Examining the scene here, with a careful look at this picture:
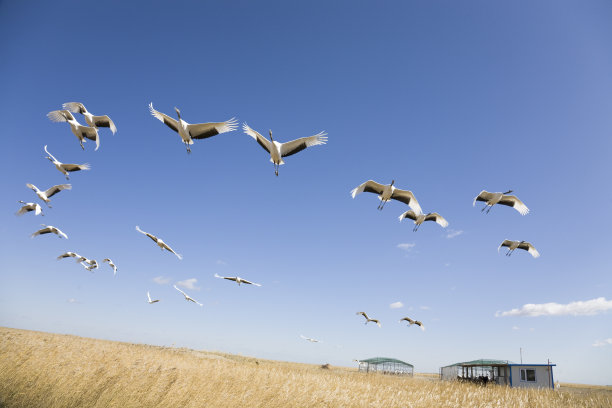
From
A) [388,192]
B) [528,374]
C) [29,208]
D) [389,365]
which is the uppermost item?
[388,192]

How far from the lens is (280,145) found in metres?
11.6

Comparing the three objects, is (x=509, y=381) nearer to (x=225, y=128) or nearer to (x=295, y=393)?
(x=295, y=393)

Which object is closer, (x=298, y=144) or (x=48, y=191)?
(x=298, y=144)

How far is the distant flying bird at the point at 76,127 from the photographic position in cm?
1312

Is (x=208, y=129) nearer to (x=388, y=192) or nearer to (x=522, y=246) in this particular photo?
(x=388, y=192)

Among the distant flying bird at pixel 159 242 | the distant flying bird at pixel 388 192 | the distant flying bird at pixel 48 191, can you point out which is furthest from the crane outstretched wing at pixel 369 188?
the distant flying bird at pixel 48 191

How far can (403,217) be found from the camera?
53.6ft

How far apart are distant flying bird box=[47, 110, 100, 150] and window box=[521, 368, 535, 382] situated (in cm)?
3522

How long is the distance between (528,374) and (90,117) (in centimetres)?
3619

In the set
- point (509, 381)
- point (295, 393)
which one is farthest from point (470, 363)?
point (295, 393)

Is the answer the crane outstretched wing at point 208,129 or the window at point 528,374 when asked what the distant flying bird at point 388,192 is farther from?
the window at point 528,374

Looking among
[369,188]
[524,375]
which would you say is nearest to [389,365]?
[524,375]

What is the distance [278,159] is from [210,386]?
771 cm

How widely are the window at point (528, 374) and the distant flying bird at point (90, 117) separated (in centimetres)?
3503
